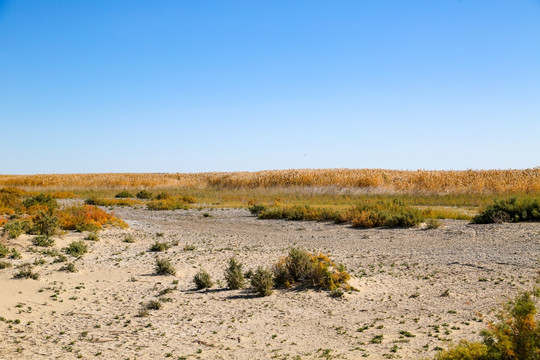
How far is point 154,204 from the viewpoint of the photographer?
32.7 metres

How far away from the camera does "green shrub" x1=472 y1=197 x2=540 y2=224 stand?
19344 millimetres

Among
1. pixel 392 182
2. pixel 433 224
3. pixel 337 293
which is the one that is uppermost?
pixel 392 182

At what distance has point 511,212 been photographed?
65.2 feet

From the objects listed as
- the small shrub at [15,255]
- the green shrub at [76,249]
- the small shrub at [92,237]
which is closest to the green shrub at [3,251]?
the small shrub at [15,255]

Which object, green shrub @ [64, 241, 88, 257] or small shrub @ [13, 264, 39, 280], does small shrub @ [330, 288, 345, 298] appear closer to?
small shrub @ [13, 264, 39, 280]

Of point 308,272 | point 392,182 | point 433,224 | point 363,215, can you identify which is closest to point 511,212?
point 433,224

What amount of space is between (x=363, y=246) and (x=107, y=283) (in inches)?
337

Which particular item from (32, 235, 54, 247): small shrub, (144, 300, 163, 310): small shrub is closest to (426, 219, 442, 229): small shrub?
(144, 300, 163, 310): small shrub

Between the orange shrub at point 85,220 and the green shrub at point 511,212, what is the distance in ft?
50.2

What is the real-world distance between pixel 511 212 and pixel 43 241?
1784cm

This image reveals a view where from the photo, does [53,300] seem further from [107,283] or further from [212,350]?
[212,350]

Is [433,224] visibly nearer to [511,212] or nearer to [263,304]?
[511,212]

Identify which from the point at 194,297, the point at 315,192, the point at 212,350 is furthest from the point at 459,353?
the point at 315,192

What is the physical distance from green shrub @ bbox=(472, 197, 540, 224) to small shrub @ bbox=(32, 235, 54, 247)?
54.2 ft
